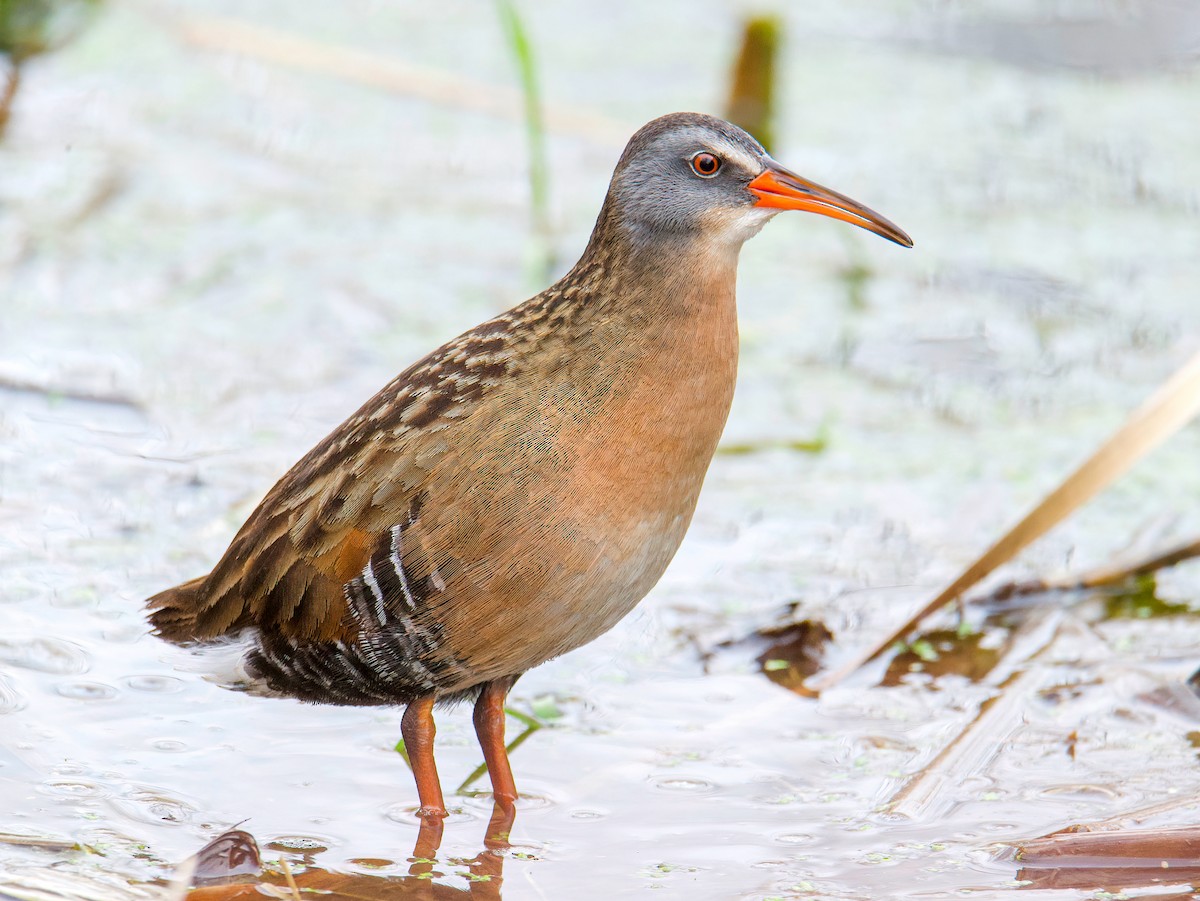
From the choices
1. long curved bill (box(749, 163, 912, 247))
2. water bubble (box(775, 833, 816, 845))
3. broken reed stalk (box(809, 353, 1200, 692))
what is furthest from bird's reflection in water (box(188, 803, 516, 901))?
long curved bill (box(749, 163, 912, 247))

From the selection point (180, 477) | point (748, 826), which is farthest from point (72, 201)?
point (748, 826)

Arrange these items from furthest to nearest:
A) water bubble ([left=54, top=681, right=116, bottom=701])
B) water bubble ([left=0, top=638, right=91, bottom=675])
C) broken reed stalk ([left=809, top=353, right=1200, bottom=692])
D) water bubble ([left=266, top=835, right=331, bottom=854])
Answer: broken reed stalk ([left=809, top=353, right=1200, bottom=692]), water bubble ([left=0, top=638, right=91, bottom=675]), water bubble ([left=54, top=681, right=116, bottom=701]), water bubble ([left=266, top=835, right=331, bottom=854])

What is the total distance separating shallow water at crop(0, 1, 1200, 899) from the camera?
3.87 meters

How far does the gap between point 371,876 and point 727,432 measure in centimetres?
267

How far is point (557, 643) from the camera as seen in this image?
3.68 meters

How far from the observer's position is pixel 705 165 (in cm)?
374

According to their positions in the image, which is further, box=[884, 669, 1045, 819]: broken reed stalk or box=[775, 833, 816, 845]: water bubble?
box=[884, 669, 1045, 819]: broken reed stalk

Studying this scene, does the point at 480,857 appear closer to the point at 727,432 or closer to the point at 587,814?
the point at 587,814

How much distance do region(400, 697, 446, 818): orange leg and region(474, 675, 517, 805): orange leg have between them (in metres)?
0.13

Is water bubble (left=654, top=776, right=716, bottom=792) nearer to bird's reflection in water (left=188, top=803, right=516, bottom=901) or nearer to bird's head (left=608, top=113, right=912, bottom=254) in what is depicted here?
bird's reflection in water (left=188, top=803, right=516, bottom=901)

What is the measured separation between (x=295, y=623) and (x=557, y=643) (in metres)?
0.55

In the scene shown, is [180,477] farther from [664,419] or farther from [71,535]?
[664,419]

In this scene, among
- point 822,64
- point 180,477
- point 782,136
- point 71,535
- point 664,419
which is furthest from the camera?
point 822,64

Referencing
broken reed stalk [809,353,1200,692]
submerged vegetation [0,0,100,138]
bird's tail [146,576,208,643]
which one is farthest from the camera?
submerged vegetation [0,0,100,138]
